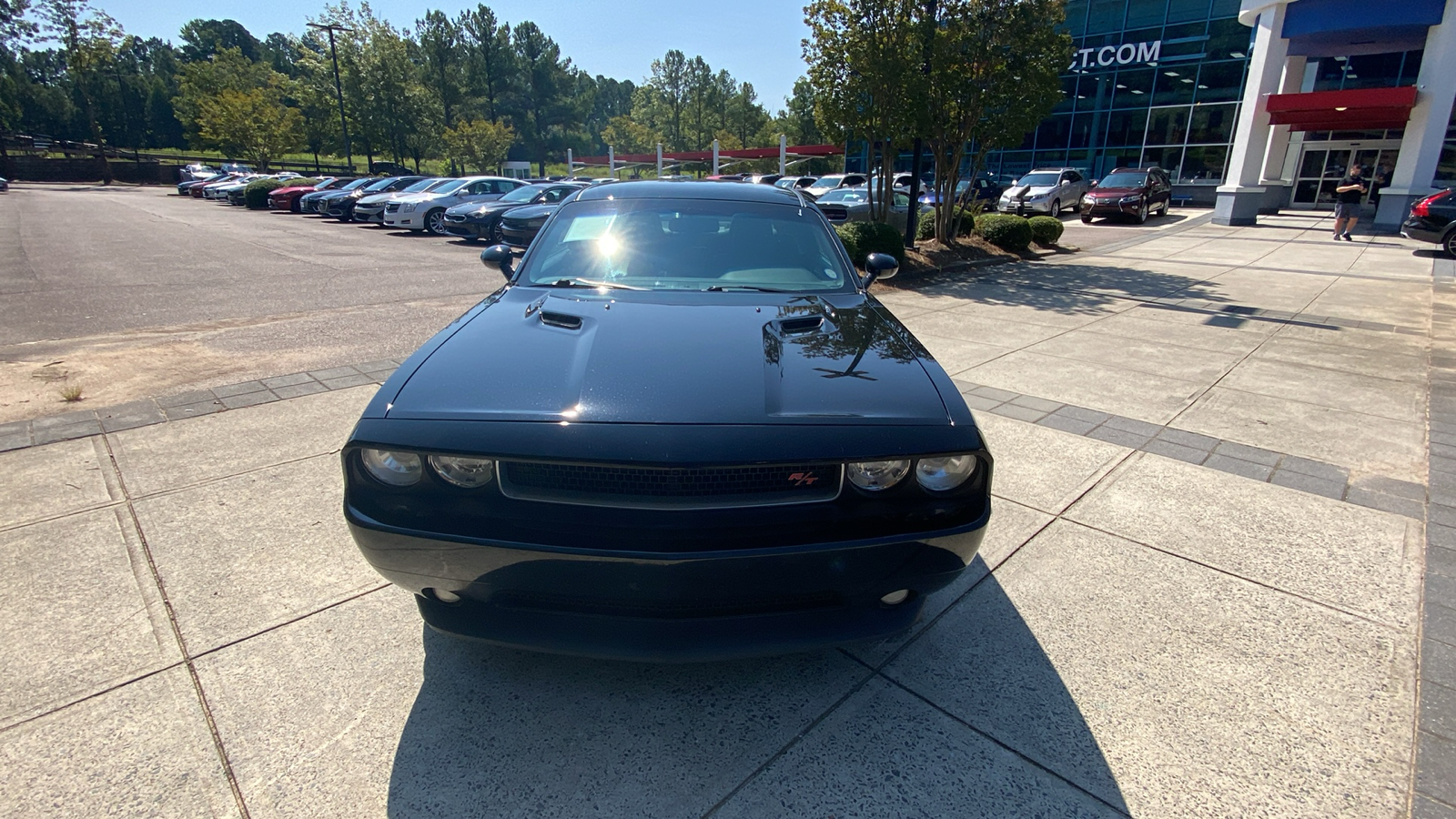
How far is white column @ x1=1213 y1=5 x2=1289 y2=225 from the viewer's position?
68.7ft

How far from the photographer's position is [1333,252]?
49.0ft

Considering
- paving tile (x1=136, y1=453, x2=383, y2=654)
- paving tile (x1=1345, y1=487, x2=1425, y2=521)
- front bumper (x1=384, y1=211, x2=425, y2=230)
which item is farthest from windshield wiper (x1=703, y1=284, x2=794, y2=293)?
front bumper (x1=384, y1=211, x2=425, y2=230)

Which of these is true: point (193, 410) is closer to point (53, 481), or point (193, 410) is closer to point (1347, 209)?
point (53, 481)

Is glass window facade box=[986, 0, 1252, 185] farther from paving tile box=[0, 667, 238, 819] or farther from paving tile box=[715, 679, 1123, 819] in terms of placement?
paving tile box=[0, 667, 238, 819]

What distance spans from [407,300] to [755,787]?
8542mm

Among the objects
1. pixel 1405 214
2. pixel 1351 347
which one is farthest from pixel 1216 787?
pixel 1405 214

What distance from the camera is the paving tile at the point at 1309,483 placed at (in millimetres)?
3822

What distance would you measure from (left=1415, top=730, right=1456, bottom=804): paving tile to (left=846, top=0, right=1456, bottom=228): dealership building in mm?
17690

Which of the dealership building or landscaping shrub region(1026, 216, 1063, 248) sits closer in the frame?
landscaping shrub region(1026, 216, 1063, 248)

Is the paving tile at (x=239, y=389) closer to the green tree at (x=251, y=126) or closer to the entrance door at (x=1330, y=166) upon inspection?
the entrance door at (x=1330, y=166)

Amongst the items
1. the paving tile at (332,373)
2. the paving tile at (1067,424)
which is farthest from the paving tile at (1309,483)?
the paving tile at (332,373)

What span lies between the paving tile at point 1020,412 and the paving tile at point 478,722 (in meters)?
3.09

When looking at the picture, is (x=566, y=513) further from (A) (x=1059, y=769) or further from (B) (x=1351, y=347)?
(B) (x=1351, y=347)

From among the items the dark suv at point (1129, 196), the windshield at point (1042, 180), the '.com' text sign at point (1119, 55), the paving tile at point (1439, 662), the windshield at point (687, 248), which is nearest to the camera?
the paving tile at point (1439, 662)
